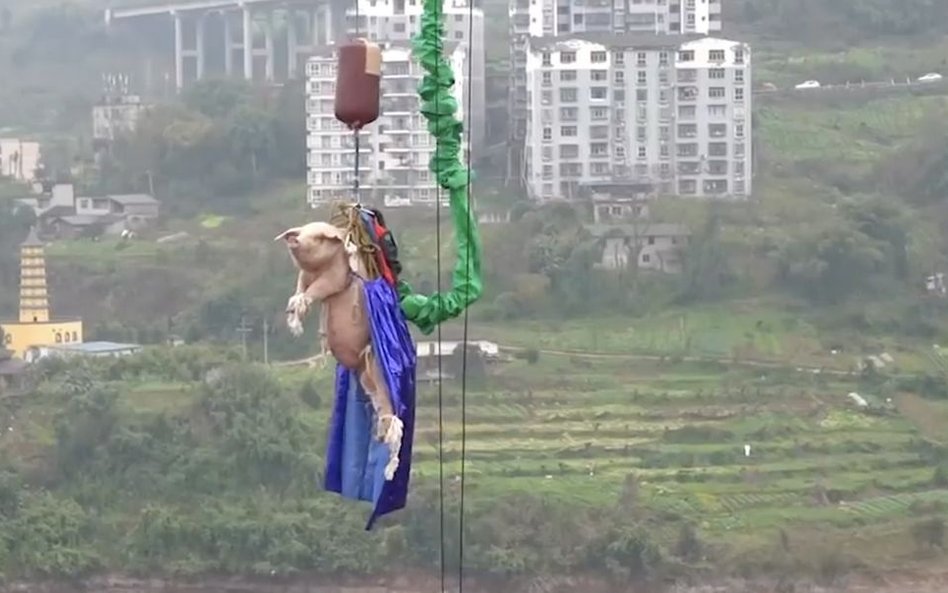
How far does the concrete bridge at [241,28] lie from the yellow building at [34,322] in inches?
88.1

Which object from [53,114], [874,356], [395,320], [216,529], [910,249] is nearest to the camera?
[395,320]

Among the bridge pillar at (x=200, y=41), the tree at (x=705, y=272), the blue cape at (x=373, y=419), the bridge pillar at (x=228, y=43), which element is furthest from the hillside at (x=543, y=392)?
the blue cape at (x=373, y=419)

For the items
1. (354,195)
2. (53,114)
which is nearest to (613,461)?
(53,114)

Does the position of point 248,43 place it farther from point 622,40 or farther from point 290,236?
point 290,236

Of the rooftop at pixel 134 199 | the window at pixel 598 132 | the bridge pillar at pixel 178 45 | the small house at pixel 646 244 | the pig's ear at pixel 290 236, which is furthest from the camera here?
the bridge pillar at pixel 178 45

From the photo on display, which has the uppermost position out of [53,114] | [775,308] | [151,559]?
[53,114]

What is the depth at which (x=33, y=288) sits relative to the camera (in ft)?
44.9

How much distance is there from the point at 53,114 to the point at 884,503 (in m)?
6.06

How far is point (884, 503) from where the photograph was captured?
12203 mm

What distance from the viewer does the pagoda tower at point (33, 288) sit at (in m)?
13.6

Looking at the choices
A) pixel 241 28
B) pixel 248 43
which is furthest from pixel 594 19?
pixel 241 28

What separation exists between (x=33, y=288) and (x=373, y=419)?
37.7 ft

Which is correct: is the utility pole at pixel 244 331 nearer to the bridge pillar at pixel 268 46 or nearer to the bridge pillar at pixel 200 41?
the bridge pillar at pixel 268 46

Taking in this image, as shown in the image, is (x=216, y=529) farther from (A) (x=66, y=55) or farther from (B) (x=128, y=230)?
(A) (x=66, y=55)
